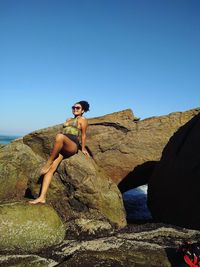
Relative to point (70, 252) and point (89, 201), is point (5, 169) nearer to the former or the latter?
point (89, 201)

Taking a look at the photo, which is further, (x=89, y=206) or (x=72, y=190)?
(x=72, y=190)

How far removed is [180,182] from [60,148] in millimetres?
3518

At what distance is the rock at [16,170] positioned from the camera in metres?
10.1

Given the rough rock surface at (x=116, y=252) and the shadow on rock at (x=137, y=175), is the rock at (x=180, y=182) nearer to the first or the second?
the rough rock surface at (x=116, y=252)

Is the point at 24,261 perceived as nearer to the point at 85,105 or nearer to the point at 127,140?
the point at 85,105

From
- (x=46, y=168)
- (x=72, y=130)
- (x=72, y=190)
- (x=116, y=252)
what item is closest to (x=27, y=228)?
(x=116, y=252)

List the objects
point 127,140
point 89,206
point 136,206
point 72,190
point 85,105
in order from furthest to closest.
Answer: point 136,206 < point 127,140 < point 85,105 < point 72,190 < point 89,206

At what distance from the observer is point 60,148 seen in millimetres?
9656

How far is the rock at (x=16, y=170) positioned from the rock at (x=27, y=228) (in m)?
2.13

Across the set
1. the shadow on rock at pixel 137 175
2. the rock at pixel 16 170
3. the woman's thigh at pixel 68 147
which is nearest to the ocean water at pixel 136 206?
the shadow on rock at pixel 137 175

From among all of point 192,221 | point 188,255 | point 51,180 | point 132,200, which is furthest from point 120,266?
point 132,200

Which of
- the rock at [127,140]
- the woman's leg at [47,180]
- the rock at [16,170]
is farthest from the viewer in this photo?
the rock at [127,140]

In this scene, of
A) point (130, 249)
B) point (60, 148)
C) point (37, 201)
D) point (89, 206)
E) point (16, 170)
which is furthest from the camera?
point (16, 170)

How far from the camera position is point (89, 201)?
979cm
